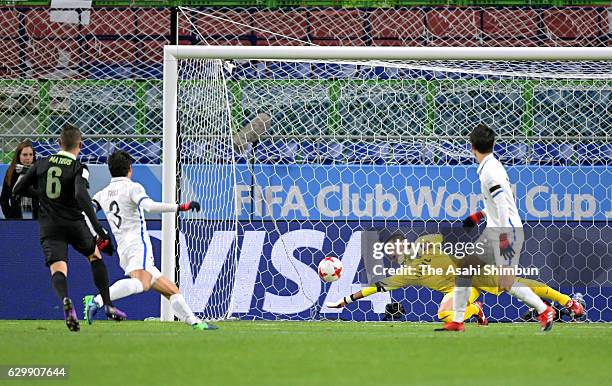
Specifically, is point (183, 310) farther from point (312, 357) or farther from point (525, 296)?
point (312, 357)

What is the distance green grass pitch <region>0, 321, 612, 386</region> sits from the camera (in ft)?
15.9

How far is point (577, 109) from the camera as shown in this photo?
12.7 m

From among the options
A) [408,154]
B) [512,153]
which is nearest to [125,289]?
[408,154]

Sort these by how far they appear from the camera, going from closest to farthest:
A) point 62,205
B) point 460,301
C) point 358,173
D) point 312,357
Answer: point 312,357 → point 460,301 → point 62,205 → point 358,173

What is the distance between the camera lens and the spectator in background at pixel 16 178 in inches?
455

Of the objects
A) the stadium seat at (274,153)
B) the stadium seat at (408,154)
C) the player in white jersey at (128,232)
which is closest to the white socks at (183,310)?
the player in white jersey at (128,232)

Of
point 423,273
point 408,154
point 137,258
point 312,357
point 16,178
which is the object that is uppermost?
point 408,154

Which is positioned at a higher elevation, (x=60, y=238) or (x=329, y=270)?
(x=60, y=238)

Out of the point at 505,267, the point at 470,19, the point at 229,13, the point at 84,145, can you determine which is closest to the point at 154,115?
the point at 84,145

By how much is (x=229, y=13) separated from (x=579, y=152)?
6.05 metres

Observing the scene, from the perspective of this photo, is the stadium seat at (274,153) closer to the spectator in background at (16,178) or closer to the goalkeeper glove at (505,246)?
the spectator in background at (16,178)

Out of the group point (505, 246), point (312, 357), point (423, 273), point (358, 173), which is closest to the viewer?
point (312, 357)

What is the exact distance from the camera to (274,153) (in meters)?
12.3

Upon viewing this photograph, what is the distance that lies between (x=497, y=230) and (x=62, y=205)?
11.1ft
